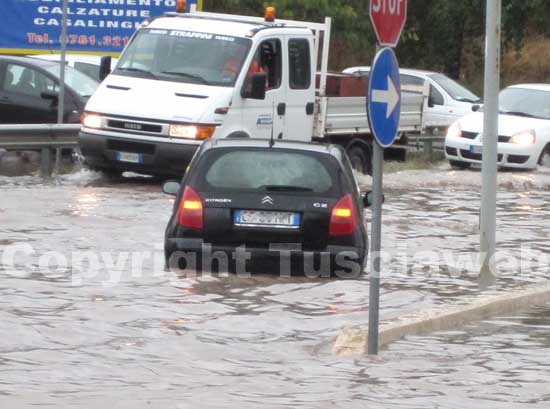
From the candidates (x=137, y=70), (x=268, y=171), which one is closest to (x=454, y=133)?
(x=137, y=70)

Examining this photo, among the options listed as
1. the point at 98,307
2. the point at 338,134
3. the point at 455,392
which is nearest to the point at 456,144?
the point at 338,134

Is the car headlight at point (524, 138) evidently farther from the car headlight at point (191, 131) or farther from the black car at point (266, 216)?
the black car at point (266, 216)

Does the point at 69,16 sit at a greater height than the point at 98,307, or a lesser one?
greater

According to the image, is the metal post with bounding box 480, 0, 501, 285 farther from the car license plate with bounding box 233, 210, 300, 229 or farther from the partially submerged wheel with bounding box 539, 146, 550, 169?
the partially submerged wheel with bounding box 539, 146, 550, 169

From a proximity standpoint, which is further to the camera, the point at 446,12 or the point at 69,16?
the point at 446,12

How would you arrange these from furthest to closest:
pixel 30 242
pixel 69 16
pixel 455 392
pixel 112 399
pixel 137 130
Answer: pixel 69 16
pixel 137 130
pixel 30 242
pixel 455 392
pixel 112 399

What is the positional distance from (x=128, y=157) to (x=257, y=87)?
79.3 inches

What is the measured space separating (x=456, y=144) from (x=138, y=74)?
7.77 m

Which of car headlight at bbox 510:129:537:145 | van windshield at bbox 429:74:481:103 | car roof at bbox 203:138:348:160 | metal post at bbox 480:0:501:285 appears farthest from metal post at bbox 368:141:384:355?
van windshield at bbox 429:74:481:103

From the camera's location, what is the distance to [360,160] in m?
24.4

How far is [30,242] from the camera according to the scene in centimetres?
1489

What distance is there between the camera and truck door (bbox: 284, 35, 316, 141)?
21578mm

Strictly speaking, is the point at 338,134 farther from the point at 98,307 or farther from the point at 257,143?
the point at 98,307

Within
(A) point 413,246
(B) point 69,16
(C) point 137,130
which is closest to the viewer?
(A) point 413,246
